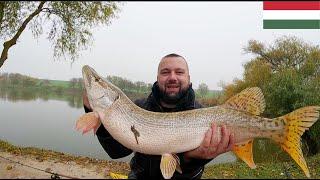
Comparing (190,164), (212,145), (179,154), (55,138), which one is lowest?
(55,138)

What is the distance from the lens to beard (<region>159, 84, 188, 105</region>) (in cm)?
387

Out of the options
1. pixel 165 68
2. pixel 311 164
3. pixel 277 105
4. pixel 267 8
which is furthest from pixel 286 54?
pixel 165 68

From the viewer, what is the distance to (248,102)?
136 inches

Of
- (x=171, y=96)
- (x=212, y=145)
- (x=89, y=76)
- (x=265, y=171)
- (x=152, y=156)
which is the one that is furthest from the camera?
(x=265, y=171)

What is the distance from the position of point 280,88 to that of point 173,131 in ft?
60.5

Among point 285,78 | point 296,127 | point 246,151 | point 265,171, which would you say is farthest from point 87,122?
point 285,78

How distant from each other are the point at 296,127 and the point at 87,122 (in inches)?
72.5

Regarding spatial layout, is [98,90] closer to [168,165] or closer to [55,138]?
[168,165]

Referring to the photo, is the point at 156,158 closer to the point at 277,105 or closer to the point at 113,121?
the point at 113,121

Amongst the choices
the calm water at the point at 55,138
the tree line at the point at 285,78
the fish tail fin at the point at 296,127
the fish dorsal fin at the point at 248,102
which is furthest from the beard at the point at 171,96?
the tree line at the point at 285,78

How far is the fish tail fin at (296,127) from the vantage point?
3219 millimetres

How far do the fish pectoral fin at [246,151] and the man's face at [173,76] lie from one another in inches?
33.4

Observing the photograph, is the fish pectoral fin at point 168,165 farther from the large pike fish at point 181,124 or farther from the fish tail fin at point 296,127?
the fish tail fin at point 296,127

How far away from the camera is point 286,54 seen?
117ft
